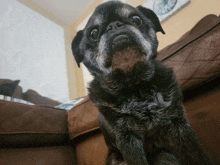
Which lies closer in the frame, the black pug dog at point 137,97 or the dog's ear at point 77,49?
the black pug dog at point 137,97

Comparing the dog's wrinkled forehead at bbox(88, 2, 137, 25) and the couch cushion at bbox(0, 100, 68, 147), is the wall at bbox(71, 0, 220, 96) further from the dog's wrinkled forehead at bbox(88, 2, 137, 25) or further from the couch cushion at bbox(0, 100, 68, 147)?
the dog's wrinkled forehead at bbox(88, 2, 137, 25)

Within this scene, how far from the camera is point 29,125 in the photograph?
0.87 meters

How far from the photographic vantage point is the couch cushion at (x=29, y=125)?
0.79 metres

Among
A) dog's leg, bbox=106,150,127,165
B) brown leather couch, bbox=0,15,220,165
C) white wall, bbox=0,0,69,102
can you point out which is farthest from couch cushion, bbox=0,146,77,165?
white wall, bbox=0,0,69,102

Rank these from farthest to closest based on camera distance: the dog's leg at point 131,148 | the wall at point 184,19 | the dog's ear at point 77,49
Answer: the wall at point 184,19, the dog's ear at point 77,49, the dog's leg at point 131,148

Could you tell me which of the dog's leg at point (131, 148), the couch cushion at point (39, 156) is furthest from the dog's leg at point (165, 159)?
the couch cushion at point (39, 156)

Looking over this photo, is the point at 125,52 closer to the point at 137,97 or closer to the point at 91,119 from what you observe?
the point at 137,97

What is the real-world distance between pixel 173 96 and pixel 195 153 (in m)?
0.21

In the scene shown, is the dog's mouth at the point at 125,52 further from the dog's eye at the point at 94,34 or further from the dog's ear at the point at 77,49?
the dog's ear at the point at 77,49

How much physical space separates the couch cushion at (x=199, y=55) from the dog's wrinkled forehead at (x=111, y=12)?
37 centimetres

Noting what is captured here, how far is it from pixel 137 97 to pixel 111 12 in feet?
1.21

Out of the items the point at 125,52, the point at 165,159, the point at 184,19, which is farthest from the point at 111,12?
the point at 184,19

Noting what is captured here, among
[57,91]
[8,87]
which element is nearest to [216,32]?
[8,87]

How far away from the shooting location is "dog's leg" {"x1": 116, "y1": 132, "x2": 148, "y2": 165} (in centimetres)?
48
